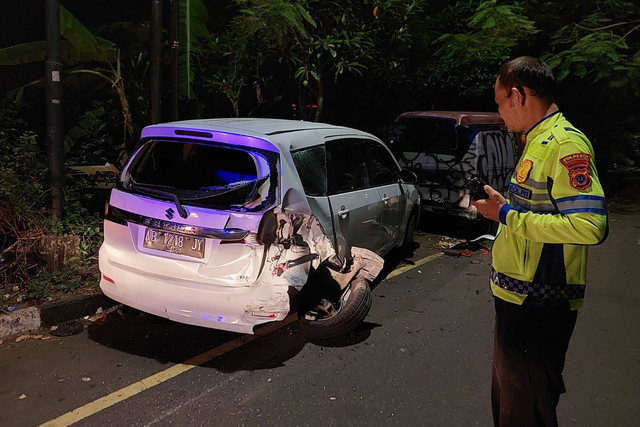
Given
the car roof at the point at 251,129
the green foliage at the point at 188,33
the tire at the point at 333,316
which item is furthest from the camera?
the green foliage at the point at 188,33

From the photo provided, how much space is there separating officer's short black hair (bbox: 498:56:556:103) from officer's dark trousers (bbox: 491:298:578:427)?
36.7 inches

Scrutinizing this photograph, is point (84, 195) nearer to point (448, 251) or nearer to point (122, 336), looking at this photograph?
point (122, 336)

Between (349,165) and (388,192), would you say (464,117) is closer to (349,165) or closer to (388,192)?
(388,192)

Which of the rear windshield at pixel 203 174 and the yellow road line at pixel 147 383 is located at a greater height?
the rear windshield at pixel 203 174

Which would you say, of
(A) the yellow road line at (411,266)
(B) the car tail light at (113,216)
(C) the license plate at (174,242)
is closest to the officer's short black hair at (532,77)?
(C) the license plate at (174,242)

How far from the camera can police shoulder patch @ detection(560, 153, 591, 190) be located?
1958 mm

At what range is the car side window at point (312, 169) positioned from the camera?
394cm

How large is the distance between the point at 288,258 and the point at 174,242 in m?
0.80

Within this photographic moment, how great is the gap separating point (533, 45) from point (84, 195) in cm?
1106

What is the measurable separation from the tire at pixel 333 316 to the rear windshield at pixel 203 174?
1.02m

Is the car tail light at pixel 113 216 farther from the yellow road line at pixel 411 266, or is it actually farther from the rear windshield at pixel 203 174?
the yellow road line at pixel 411 266

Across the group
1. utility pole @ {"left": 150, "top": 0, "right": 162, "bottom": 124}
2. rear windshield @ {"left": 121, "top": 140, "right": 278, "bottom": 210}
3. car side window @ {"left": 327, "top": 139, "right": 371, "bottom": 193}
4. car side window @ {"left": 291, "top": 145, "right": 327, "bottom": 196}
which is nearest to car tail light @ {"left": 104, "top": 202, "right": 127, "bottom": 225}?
rear windshield @ {"left": 121, "top": 140, "right": 278, "bottom": 210}

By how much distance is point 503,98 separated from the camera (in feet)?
7.38

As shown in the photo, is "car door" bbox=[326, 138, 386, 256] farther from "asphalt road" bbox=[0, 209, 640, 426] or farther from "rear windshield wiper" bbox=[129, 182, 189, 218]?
"rear windshield wiper" bbox=[129, 182, 189, 218]
